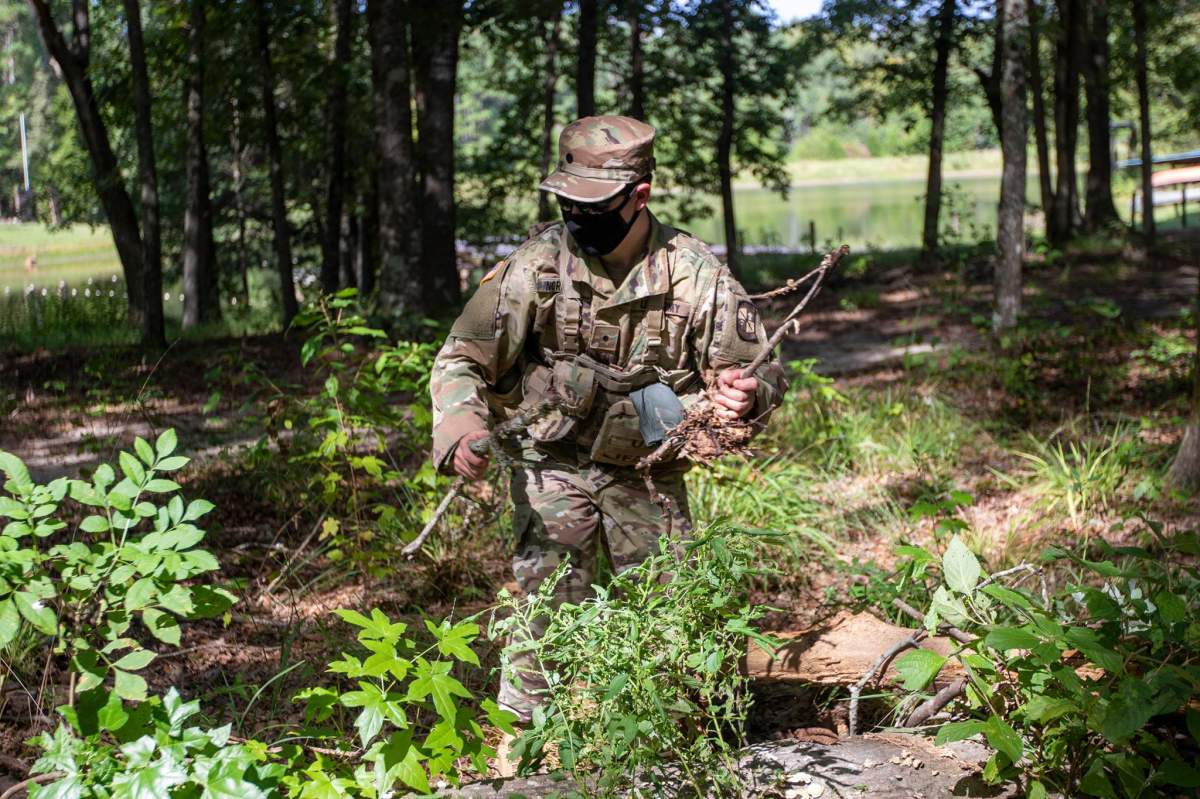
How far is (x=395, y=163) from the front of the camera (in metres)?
11.1

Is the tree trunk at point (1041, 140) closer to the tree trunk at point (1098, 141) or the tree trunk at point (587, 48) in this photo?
the tree trunk at point (1098, 141)

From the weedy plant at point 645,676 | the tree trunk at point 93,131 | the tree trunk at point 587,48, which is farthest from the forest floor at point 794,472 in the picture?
the tree trunk at point 587,48

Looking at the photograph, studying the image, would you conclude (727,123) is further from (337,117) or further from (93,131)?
(93,131)

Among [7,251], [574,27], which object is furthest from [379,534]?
[7,251]

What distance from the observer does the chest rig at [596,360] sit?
3502 millimetres

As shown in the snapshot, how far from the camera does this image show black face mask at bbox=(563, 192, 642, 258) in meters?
3.42

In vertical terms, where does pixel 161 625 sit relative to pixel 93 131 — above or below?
below

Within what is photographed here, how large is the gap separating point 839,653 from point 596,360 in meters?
1.31

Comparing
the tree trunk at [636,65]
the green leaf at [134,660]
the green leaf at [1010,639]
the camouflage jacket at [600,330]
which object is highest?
the tree trunk at [636,65]

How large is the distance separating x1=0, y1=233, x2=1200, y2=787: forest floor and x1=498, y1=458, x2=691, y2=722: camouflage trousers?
0.16m

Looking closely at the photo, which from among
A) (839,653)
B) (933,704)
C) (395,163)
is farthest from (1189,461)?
(395,163)

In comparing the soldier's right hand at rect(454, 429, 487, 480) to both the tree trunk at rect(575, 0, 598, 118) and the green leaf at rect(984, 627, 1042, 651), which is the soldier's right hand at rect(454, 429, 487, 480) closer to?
the green leaf at rect(984, 627, 1042, 651)

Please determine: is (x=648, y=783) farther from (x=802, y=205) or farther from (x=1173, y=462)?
(x=802, y=205)

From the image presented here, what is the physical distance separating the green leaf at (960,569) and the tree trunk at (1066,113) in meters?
17.7
